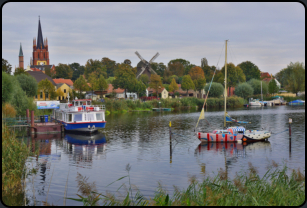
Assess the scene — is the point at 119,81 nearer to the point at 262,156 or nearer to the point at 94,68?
the point at 94,68

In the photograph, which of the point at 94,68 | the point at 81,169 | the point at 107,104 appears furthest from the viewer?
the point at 94,68

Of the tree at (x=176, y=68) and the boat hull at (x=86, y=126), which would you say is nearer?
the boat hull at (x=86, y=126)

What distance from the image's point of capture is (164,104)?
324 ft

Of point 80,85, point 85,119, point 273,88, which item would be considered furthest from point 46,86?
point 273,88

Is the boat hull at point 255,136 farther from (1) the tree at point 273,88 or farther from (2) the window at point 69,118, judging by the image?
(1) the tree at point 273,88

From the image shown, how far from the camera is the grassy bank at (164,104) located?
88381mm

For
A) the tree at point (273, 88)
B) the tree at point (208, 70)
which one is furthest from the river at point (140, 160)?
the tree at point (208, 70)

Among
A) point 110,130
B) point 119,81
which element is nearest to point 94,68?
point 119,81

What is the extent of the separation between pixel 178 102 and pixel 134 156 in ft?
236

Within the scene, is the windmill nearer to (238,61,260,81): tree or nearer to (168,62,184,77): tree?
(168,62,184,77): tree

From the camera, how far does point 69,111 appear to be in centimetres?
4328

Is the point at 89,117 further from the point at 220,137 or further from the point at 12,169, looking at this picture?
the point at 12,169

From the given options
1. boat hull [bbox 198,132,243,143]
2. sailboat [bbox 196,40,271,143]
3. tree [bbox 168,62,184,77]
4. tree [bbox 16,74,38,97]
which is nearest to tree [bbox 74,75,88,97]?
tree [bbox 16,74,38,97]

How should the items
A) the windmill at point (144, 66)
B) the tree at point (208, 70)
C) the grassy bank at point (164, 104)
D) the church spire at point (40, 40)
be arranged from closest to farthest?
1. the grassy bank at point (164, 104)
2. the windmill at point (144, 66)
3. the tree at point (208, 70)
4. the church spire at point (40, 40)
